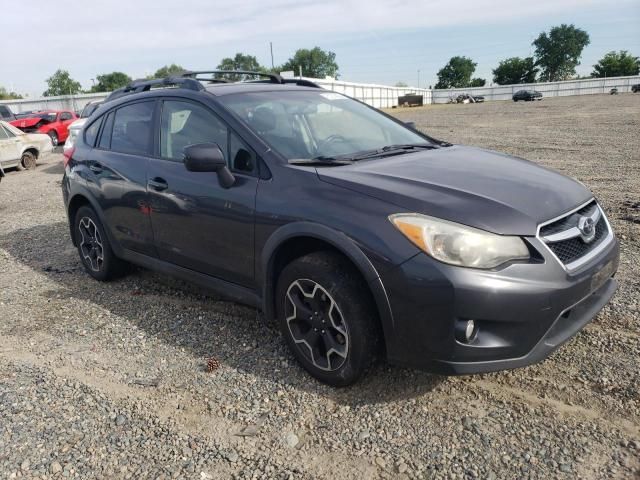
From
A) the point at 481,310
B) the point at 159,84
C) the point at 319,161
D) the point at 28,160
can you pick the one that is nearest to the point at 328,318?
the point at 481,310

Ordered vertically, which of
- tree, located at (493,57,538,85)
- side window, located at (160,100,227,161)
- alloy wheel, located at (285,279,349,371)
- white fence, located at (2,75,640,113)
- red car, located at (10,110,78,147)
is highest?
tree, located at (493,57,538,85)

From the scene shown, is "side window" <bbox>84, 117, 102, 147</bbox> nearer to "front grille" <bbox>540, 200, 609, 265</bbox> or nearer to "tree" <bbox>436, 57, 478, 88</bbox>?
"front grille" <bbox>540, 200, 609, 265</bbox>

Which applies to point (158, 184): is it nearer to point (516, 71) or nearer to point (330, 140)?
point (330, 140)

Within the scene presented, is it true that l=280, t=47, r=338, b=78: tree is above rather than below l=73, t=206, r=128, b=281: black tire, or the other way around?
above

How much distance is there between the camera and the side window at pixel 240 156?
3246 millimetres

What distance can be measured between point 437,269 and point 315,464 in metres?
1.09

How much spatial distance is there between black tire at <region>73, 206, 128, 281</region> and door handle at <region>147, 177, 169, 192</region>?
1079 mm

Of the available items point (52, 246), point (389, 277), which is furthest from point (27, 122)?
point (389, 277)

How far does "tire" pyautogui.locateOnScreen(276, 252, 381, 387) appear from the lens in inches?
107

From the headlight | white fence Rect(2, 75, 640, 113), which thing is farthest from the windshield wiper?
white fence Rect(2, 75, 640, 113)

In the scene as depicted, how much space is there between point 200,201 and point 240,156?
433mm

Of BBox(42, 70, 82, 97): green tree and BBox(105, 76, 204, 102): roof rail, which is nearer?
BBox(105, 76, 204, 102): roof rail

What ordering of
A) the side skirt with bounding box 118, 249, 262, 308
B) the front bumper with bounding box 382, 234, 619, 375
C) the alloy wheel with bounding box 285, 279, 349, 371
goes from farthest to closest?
the side skirt with bounding box 118, 249, 262, 308
the alloy wheel with bounding box 285, 279, 349, 371
the front bumper with bounding box 382, 234, 619, 375

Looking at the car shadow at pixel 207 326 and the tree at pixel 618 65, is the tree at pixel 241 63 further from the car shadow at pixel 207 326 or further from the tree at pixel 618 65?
the car shadow at pixel 207 326
